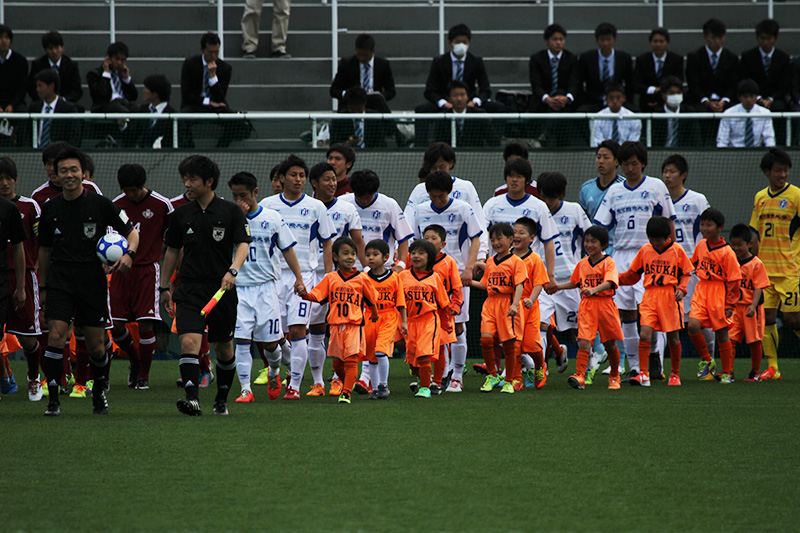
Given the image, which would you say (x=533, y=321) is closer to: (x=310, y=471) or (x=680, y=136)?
(x=310, y=471)

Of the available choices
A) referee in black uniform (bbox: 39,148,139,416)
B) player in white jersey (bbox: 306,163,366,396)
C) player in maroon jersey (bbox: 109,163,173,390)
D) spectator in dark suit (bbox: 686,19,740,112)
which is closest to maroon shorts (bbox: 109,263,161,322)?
player in maroon jersey (bbox: 109,163,173,390)

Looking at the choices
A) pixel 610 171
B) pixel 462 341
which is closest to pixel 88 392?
pixel 462 341

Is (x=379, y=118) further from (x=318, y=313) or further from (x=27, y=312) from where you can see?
(x=27, y=312)

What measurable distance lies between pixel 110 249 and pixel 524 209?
4317 mm

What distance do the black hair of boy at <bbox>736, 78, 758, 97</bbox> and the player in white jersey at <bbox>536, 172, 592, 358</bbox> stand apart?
5029 mm

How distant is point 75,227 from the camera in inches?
302

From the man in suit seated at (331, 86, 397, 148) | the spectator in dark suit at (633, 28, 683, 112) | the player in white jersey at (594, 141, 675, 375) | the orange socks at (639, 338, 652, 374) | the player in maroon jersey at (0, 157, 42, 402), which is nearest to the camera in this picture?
the player in maroon jersey at (0, 157, 42, 402)

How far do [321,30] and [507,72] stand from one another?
3701 millimetres

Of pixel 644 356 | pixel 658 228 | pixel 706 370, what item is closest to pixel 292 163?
pixel 658 228

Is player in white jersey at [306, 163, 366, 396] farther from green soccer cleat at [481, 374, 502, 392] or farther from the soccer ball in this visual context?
the soccer ball

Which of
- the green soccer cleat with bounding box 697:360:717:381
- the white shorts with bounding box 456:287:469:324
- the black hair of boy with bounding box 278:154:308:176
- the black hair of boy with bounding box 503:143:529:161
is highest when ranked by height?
the black hair of boy with bounding box 503:143:529:161

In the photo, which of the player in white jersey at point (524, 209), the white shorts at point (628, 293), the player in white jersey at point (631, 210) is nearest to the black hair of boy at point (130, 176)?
the player in white jersey at point (524, 209)

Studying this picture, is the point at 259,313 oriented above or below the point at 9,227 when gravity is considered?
below

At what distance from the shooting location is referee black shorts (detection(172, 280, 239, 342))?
7301 mm
